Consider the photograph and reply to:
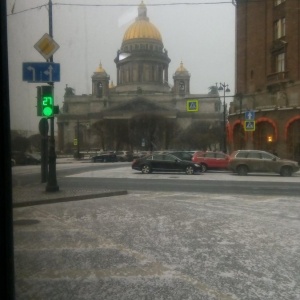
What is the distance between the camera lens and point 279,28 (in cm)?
1980

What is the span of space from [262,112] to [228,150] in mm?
2467

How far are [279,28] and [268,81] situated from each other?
238cm

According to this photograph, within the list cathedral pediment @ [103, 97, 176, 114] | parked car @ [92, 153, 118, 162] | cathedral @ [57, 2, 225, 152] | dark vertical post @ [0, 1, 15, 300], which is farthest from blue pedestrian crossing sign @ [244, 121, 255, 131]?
dark vertical post @ [0, 1, 15, 300]

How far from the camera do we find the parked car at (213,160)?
2019cm

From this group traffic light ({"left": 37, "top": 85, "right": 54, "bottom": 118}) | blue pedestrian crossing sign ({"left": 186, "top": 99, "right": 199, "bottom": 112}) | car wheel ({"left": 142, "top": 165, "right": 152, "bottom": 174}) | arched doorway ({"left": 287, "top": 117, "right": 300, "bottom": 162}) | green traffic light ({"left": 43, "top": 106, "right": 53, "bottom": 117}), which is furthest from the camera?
arched doorway ({"left": 287, "top": 117, "right": 300, "bottom": 162})

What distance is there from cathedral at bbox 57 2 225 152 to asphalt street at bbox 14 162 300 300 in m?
1.51

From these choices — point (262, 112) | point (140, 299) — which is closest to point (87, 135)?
point (140, 299)

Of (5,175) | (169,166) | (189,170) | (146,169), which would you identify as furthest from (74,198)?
(189,170)

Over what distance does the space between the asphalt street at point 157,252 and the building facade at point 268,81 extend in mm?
6635

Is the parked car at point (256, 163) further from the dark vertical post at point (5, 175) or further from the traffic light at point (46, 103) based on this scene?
the dark vertical post at point (5, 175)

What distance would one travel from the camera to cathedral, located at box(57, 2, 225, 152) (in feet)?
27.8

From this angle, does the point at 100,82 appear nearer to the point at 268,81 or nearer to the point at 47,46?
the point at 47,46

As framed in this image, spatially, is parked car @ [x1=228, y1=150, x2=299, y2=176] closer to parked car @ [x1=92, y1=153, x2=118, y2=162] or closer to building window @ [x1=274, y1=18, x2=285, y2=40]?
building window @ [x1=274, y1=18, x2=285, y2=40]

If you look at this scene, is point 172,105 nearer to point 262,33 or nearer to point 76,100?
point 76,100
